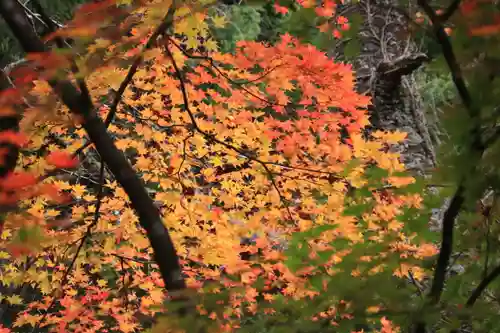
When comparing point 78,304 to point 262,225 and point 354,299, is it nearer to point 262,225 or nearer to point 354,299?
point 262,225

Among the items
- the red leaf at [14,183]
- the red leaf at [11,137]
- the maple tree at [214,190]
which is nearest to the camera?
the maple tree at [214,190]

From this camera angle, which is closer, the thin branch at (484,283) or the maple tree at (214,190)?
the thin branch at (484,283)

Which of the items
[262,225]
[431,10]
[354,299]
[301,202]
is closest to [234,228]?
[262,225]

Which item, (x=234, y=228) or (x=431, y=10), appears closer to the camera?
(x=431, y=10)

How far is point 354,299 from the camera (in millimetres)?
1500

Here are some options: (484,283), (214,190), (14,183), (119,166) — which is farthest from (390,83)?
(484,283)

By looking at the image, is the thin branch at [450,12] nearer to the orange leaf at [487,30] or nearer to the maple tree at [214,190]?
the maple tree at [214,190]

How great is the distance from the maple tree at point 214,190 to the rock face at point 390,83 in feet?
0.91

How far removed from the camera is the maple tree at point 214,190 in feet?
5.70

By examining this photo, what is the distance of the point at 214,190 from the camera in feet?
16.3

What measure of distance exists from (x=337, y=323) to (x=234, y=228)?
2.88 metres

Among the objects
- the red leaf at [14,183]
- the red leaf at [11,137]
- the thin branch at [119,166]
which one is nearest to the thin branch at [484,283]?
the thin branch at [119,166]

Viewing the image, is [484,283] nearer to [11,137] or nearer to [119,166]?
[119,166]

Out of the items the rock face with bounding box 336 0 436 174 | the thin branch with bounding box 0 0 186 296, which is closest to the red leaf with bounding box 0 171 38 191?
the thin branch with bounding box 0 0 186 296
